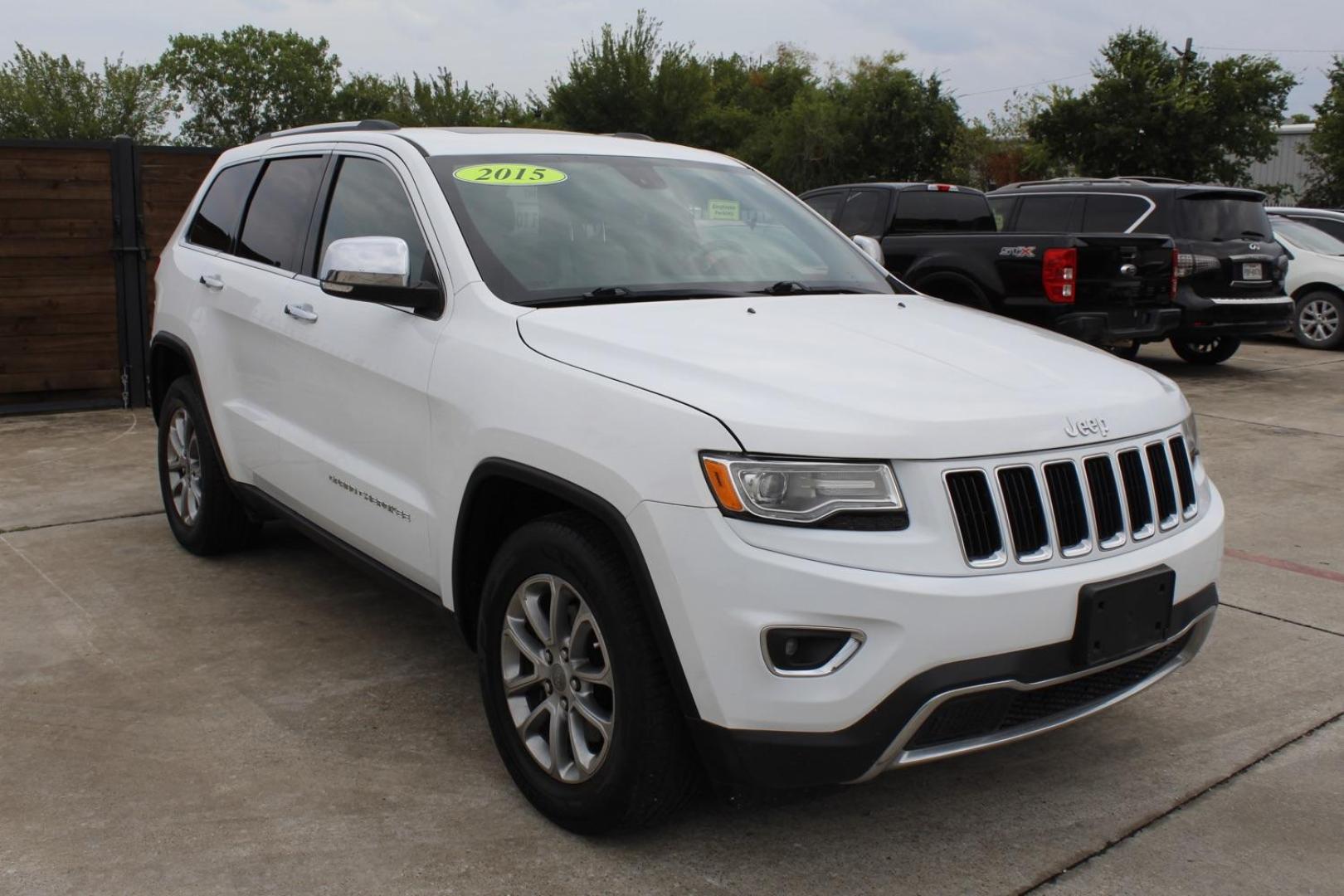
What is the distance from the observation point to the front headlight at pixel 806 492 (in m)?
2.75

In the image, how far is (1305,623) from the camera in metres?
5.03

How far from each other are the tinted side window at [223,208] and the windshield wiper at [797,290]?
2449mm

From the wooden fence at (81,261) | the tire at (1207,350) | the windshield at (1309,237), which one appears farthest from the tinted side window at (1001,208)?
the wooden fence at (81,261)

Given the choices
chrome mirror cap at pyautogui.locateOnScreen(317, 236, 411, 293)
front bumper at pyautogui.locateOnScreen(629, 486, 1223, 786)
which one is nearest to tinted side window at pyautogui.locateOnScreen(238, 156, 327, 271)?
chrome mirror cap at pyautogui.locateOnScreen(317, 236, 411, 293)

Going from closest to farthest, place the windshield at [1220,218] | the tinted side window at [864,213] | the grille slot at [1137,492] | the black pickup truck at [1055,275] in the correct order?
the grille slot at [1137,492] < the black pickup truck at [1055,275] < the windshield at [1220,218] < the tinted side window at [864,213]

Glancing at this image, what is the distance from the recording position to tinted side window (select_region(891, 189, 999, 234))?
39.3 feet

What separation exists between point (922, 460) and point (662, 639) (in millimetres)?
686

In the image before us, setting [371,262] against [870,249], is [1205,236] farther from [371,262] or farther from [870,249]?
[371,262]

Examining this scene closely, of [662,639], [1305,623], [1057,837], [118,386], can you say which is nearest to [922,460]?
[662,639]

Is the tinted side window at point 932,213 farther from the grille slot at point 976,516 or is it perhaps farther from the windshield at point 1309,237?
the grille slot at point 976,516

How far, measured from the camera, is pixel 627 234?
4.02 meters

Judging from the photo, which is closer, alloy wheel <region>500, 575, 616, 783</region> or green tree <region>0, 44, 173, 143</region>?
alloy wheel <region>500, 575, 616, 783</region>

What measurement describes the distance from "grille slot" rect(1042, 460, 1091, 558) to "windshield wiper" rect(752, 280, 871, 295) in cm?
125

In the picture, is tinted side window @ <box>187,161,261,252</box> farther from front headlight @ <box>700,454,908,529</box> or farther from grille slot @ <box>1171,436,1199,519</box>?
grille slot @ <box>1171,436,1199,519</box>
